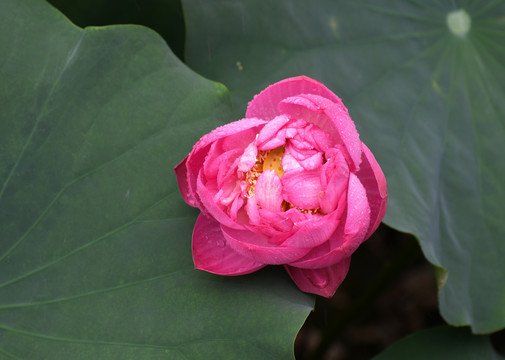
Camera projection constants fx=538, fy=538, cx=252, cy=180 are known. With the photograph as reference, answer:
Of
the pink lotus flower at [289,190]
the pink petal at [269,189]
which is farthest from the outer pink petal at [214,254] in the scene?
the pink petal at [269,189]

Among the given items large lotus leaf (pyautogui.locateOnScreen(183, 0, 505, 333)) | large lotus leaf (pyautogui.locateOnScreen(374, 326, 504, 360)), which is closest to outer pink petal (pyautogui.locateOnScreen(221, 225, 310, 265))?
large lotus leaf (pyautogui.locateOnScreen(183, 0, 505, 333))

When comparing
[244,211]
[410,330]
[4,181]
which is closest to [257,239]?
[244,211]

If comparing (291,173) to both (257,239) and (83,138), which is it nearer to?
(257,239)

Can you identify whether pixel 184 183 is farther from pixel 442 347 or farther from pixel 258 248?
pixel 442 347

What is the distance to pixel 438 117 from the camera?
1.17 meters

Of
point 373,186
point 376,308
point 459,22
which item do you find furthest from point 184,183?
point 376,308

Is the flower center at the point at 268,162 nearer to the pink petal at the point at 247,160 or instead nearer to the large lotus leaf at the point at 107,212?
the pink petal at the point at 247,160

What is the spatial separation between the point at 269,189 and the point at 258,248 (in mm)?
87

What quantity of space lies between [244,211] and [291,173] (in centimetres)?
10

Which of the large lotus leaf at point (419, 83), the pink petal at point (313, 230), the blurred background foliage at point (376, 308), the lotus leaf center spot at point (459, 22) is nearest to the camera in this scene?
the pink petal at point (313, 230)

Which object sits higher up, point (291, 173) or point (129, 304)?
point (291, 173)

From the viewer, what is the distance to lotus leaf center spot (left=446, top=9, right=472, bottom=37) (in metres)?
1.22

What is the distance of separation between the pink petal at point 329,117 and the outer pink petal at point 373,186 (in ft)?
0.14

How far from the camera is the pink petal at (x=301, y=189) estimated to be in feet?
2.57
